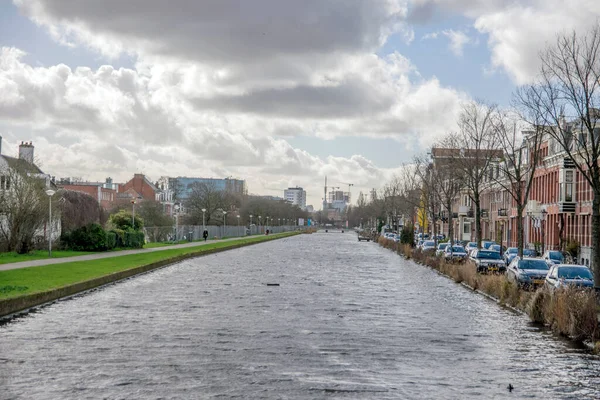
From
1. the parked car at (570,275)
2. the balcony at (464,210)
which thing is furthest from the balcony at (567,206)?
the balcony at (464,210)

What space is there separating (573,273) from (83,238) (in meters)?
37.7

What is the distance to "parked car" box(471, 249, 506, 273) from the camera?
41.2 m

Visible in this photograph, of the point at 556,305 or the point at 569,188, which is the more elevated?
the point at 569,188

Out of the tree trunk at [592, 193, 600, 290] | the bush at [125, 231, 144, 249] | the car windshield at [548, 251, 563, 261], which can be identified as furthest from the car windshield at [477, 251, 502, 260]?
the bush at [125, 231, 144, 249]

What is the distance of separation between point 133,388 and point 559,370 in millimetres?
8326

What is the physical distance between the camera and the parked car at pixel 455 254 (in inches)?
2025

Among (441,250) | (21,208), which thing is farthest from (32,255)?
(441,250)

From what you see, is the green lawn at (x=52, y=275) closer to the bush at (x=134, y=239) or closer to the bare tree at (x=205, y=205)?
the bush at (x=134, y=239)

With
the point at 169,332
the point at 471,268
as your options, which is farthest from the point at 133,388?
the point at 471,268

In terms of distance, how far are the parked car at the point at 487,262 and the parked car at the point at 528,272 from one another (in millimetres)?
4838

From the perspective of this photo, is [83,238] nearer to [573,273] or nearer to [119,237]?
[119,237]

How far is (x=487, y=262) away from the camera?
4231 cm

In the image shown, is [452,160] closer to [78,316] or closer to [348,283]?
[348,283]

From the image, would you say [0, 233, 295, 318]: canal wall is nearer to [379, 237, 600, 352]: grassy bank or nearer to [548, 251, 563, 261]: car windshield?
[379, 237, 600, 352]: grassy bank
